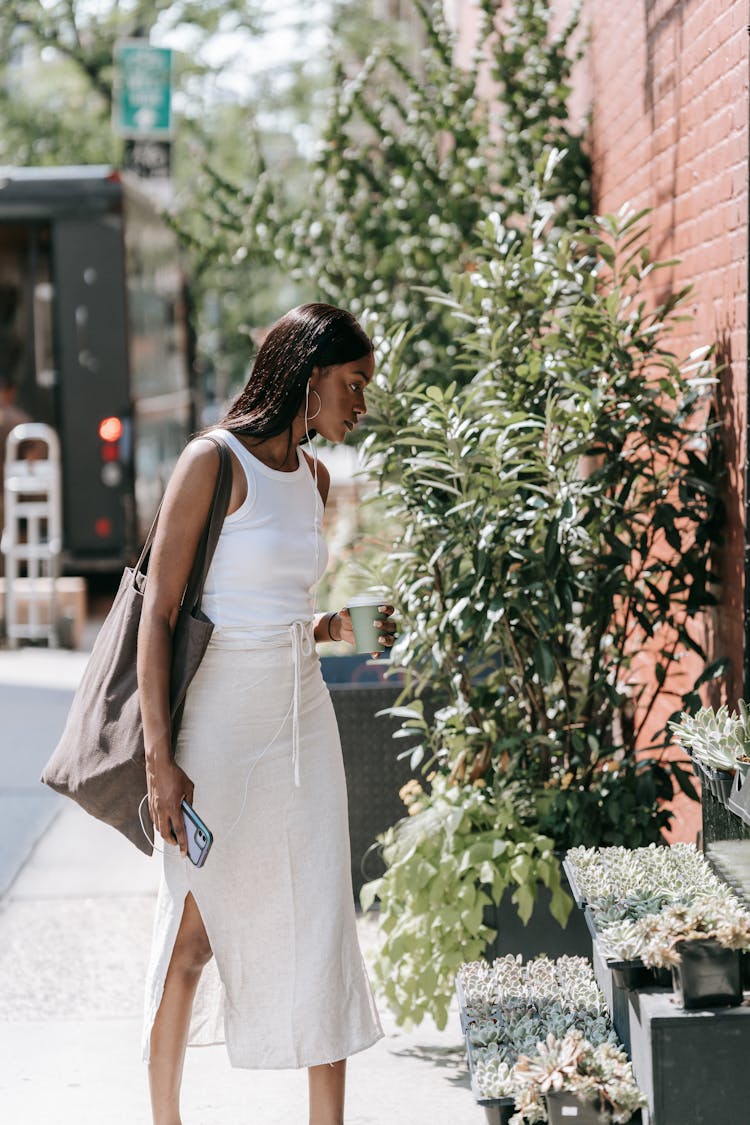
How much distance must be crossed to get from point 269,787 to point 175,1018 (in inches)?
21.0

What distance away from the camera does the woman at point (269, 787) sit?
10.6 feet

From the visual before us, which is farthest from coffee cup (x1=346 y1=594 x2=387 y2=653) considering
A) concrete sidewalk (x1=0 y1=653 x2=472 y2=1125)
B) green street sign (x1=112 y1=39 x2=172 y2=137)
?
green street sign (x1=112 y1=39 x2=172 y2=137)

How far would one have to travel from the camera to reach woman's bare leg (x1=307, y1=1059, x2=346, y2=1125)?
10.9ft

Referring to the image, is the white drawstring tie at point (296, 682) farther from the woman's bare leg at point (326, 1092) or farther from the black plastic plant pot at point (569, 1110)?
the black plastic plant pot at point (569, 1110)

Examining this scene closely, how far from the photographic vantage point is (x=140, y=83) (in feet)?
52.8

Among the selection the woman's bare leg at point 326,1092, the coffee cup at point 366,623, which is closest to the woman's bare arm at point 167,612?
the coffee cup at point 366,623

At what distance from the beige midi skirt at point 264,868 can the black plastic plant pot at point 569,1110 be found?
0.60 meters

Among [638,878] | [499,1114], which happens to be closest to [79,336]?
[638,878]

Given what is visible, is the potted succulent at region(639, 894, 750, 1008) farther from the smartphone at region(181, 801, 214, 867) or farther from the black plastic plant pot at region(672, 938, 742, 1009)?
the smartphone at region(181, 801, 214, 867)

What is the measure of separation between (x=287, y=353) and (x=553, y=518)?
1.02 metres

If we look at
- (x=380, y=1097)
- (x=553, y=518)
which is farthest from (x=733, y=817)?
(x=380, y=1097)

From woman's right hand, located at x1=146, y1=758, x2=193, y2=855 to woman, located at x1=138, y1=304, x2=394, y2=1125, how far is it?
0.05m

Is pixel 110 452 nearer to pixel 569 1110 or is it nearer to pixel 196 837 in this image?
pixel 196 837

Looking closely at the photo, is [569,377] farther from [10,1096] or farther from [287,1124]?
[10,1096]
